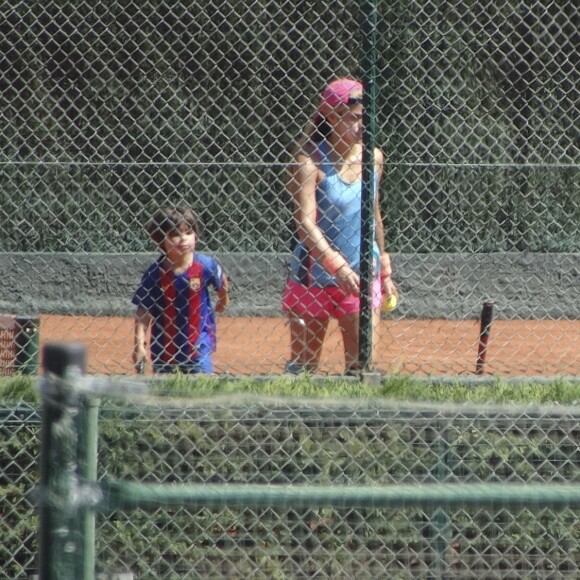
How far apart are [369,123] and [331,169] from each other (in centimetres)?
24

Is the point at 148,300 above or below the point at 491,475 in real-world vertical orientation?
above

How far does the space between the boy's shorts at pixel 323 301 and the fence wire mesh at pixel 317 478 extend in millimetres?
1311

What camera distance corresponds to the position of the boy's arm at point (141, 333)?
4.87 meters

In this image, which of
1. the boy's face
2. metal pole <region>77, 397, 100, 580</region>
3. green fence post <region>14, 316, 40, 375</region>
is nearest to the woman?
the boy's face

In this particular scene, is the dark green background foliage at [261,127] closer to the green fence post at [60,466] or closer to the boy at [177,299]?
the boy at [177,299]

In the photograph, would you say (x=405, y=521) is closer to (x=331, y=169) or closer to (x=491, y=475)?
(x=491, y=475)

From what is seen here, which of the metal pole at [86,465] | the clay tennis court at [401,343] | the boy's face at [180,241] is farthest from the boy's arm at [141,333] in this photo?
the metal pole at [86,465]

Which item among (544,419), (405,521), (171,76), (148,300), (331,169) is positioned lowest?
(405,521)

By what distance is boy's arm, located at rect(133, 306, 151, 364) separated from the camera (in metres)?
4.87

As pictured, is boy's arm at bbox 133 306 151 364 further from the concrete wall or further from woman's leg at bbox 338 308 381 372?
the concrete wall

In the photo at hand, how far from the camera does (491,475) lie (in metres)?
3.55

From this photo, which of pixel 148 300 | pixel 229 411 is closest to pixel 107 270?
pixel 148 300

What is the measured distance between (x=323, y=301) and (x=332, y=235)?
28 centimetres

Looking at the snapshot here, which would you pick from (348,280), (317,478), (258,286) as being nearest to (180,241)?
(348,280)
